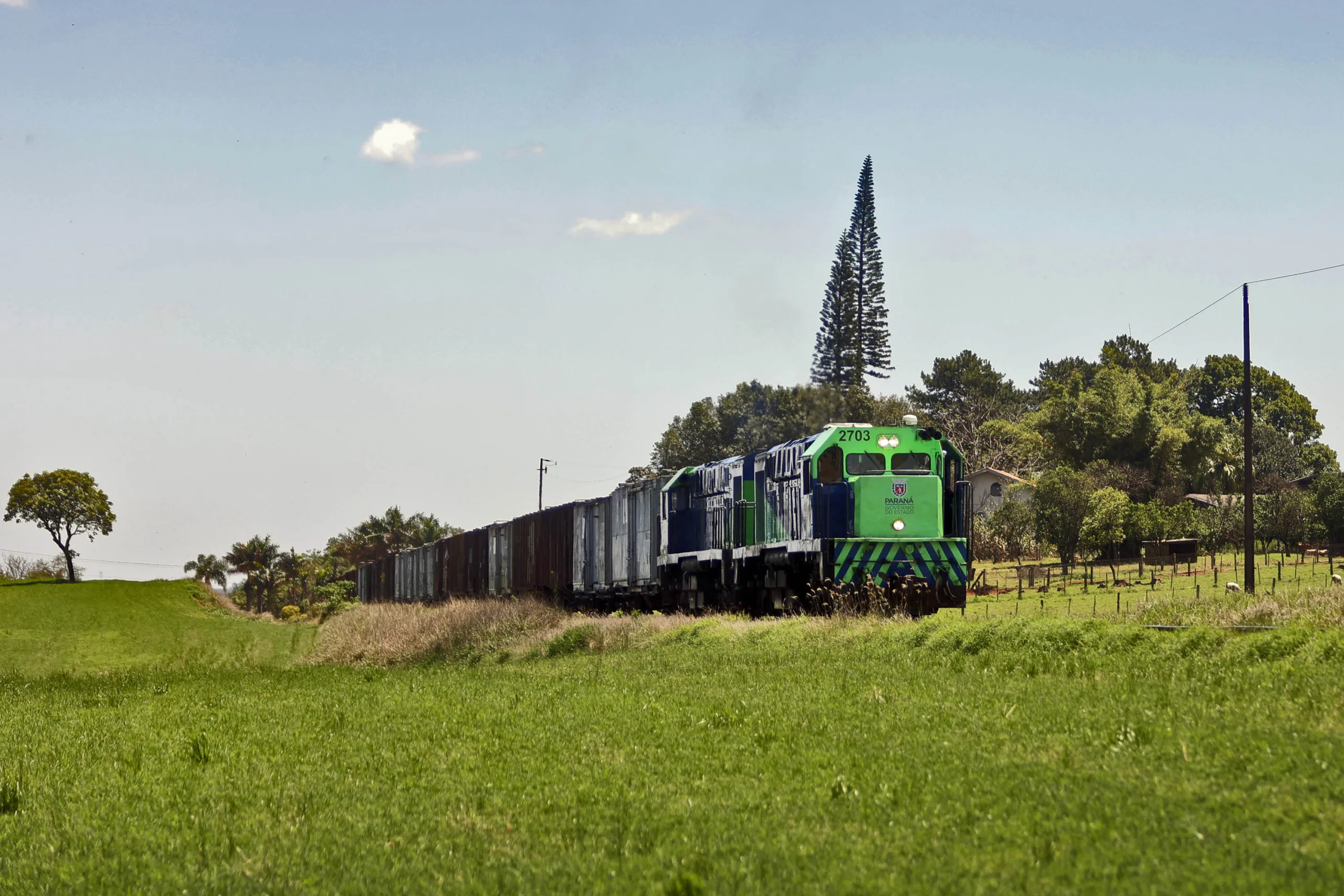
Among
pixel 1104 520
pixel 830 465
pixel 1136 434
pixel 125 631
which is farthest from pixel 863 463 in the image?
pixel 1136 434

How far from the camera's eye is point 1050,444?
7938 cm

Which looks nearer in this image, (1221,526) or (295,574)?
(1221,526)

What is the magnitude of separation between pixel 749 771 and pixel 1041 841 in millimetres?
2667

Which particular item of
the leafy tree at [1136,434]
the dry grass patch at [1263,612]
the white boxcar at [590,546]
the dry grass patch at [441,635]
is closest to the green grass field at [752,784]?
the dry grass patch at [1263,612]

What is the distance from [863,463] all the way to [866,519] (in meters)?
1.17

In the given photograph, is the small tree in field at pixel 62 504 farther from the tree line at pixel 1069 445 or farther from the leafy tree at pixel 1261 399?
the leafy tree at pixel 1261 399

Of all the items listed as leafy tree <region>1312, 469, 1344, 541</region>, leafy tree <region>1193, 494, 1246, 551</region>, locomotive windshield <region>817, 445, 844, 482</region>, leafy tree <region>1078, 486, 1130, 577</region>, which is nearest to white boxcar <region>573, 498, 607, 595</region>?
locomotive windshield <region>817, 445, 844, 482</region>

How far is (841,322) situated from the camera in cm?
8525

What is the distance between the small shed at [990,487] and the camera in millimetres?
82375

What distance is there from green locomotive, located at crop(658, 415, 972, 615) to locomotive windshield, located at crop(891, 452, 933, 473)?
0.05ft

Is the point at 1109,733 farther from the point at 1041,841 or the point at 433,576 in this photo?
the point at 433,576

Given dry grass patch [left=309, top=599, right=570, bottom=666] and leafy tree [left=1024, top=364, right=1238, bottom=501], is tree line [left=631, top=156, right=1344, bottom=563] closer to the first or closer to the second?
leafy tree [left=1024, top=364, right=1238, bottom=501]

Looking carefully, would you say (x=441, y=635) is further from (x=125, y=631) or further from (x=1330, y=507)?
(x=1330, y=507)

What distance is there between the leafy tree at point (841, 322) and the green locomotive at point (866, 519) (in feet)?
193
